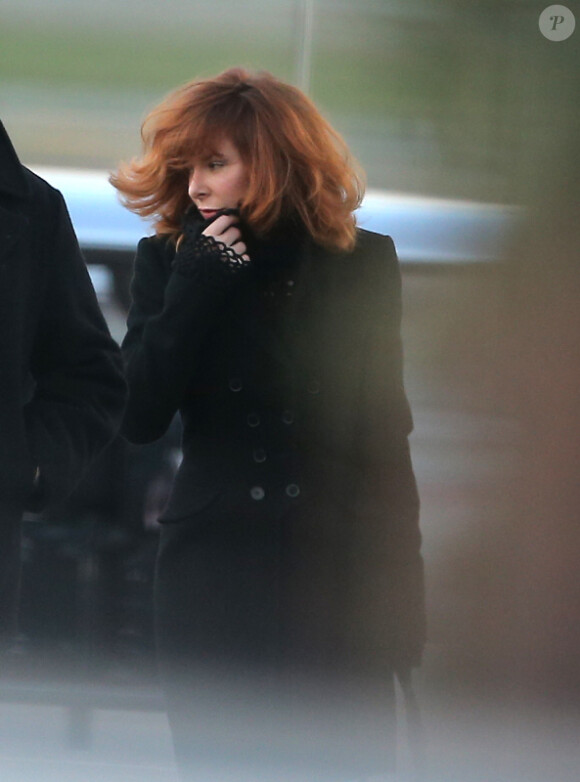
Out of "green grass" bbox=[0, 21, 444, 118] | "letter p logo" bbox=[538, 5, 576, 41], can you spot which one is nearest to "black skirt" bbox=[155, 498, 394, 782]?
"green grass" bbox=[0, 21, 444, 118]

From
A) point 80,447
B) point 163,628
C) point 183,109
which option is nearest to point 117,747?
point 163,628

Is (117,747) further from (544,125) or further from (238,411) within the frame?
(544,125)

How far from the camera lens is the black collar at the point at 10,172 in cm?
165

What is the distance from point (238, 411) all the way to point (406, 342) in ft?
0.91

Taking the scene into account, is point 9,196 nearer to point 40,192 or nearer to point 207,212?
point 40,192

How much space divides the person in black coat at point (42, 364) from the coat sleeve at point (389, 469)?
0.38 metres

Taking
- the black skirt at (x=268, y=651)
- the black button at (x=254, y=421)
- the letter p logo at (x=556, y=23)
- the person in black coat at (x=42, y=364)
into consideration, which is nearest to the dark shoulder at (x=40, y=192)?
the person in black coat at (x=42, y=364)

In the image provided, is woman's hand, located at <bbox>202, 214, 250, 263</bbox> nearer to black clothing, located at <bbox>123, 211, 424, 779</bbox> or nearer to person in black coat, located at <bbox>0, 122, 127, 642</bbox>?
black clothing, located at <bbox>123, 211, 424, 779</bbox>

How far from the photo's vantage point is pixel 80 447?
1686 millimetres

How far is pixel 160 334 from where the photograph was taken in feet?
5.83

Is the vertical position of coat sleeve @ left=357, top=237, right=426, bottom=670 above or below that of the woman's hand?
below

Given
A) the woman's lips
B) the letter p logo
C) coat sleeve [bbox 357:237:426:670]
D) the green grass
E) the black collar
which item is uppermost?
the letter p logo

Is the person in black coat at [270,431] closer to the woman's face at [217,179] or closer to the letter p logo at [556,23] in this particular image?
the woman's face at [217,179]

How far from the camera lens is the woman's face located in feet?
5.91
